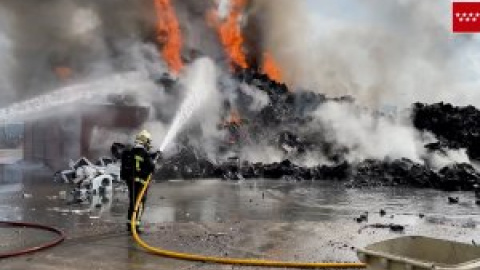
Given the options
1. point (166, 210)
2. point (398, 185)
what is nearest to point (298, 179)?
point (398, 185)

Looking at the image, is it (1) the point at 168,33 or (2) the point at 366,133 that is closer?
(2) the point at 366,133

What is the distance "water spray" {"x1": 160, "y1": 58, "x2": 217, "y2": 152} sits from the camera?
62.1 ft

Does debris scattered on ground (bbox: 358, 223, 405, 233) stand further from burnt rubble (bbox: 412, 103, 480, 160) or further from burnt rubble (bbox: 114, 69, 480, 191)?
burnt rubble (bbox: 412, 103, 480, 160)

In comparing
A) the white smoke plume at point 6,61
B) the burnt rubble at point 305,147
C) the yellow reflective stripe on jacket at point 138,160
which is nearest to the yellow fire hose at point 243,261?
the yellow reflective stripe on jacket at point 138,160

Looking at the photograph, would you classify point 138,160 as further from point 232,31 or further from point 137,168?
point 232,31

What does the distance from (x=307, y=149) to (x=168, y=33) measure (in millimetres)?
9237

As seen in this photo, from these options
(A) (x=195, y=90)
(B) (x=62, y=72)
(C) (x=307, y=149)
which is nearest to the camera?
(C) (x=307, y=149)

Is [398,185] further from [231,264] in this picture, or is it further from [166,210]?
[231,264]

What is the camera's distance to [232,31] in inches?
1028

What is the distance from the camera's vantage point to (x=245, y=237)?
285 inches

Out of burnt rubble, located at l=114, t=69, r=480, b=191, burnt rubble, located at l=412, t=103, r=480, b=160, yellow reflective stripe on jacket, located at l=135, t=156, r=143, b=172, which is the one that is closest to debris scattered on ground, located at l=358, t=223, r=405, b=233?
yellow reflective stripe on jacket, located at l=135, t=156, r=143, b=172

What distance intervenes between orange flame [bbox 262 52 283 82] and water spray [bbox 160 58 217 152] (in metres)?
4.50

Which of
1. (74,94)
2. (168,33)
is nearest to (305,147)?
(74,94)

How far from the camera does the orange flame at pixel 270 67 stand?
27281 millimetres
